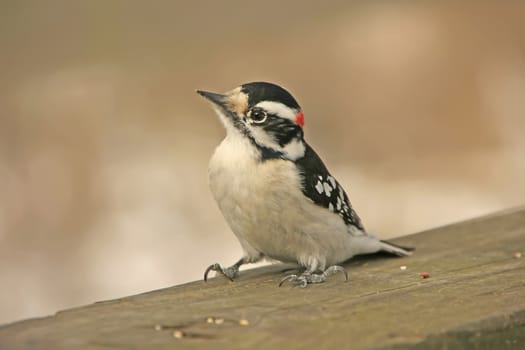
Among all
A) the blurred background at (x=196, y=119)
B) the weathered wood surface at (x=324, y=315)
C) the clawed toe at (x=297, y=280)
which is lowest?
the weathered wood surface at (x=324, y=315)

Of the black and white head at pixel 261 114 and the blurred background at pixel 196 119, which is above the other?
the blurred background at pixel 196 119

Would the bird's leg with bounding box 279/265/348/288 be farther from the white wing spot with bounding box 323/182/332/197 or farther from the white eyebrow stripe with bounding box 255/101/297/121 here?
the white eyebrow stripe with bounding box 255/101/297/121

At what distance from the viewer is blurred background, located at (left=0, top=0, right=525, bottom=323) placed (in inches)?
322

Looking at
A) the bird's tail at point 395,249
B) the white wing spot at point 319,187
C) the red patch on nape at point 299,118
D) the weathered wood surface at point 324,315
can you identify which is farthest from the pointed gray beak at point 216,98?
the bird's tail at point 395,249

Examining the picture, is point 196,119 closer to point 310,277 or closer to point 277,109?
point 277,109

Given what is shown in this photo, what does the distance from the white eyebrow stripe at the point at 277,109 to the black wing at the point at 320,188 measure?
24 centimetres

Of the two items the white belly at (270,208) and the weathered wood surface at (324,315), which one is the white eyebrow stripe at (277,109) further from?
the weathered wood surface at (324,315)

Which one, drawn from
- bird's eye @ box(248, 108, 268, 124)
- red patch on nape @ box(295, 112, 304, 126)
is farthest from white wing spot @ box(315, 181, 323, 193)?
bird's eye @ box(248, 108, 268, 124)

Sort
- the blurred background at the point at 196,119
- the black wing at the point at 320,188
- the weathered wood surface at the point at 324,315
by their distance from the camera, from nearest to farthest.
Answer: the weathered wood surface at the point at 324,315, the black wing at the point at 320,188, the blurred background at the point at 196,119

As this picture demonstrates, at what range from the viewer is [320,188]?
458 cm

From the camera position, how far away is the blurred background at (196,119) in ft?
26.9

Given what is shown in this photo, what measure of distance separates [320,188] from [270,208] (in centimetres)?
30

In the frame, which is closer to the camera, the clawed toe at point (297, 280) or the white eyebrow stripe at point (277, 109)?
the clawed toe at point (297, 280)

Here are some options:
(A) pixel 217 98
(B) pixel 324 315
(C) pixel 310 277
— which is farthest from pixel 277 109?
(B) pixel 324 315
